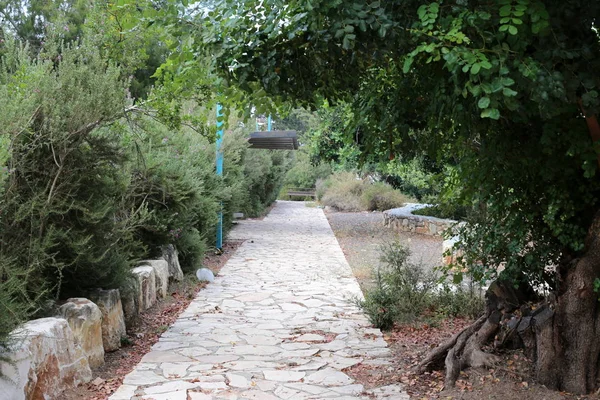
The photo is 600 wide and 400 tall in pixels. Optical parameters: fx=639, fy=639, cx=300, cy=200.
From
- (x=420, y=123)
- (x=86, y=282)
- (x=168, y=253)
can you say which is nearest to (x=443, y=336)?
(x=420, y=123)

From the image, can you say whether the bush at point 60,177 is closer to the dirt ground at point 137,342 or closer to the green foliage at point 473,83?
the dirt ground at point 137,342

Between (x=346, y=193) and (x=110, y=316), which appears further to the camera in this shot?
(x=346, y=193)

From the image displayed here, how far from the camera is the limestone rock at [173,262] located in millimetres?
10172

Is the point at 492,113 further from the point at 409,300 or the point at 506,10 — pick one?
the point at 409,300

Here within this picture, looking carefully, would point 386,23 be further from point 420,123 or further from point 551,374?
point 551,374

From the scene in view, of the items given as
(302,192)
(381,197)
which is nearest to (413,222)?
(381,197)

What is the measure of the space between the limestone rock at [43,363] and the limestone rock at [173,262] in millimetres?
4603

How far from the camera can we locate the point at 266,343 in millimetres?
6996

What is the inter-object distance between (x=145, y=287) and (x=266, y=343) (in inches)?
82.8

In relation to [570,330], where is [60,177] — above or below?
above

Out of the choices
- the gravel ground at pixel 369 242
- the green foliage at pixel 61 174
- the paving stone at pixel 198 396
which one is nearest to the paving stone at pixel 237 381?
the paving stone at pixel 198 396

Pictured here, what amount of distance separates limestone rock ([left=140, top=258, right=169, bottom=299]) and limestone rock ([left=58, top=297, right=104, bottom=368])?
9.47 ft

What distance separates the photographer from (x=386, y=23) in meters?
3.41

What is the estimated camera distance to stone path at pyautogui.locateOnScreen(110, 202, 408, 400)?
539 centimetres
